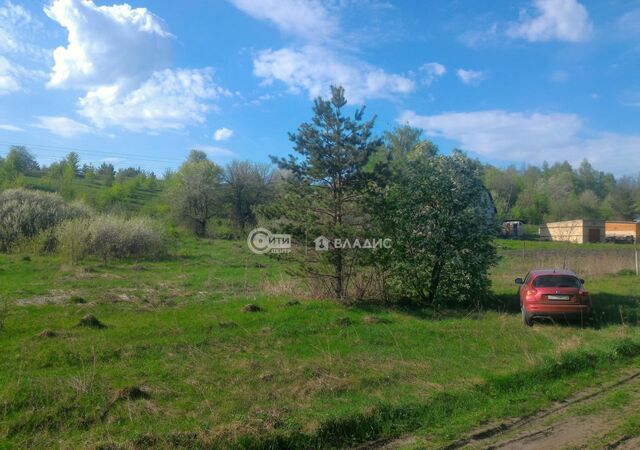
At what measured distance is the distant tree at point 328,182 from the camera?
14.4m

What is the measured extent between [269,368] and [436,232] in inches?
335

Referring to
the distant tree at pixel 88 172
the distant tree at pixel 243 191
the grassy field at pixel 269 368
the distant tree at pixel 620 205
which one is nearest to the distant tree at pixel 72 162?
the distant tree at pixel 88 172

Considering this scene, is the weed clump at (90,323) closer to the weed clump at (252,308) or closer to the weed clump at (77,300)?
the weed clump at (77,300)

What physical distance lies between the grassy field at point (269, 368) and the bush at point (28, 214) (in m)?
17.9

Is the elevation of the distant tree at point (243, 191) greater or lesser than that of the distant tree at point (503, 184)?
lesser

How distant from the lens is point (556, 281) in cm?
1309

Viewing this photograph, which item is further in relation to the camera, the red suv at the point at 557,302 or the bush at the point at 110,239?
the bush at the point at 110,239

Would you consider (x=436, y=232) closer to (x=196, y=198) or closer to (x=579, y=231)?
(x=196, y=198)

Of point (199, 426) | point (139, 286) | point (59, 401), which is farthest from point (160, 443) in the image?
point (139, 286)

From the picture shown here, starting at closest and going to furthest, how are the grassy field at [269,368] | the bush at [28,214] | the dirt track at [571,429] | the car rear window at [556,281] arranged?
the dirt track at [571,429], the grassy field at [269,368], the car rear window at [556,281], the bush at [28,214]

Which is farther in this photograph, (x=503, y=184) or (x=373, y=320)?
(x=503, y=184)

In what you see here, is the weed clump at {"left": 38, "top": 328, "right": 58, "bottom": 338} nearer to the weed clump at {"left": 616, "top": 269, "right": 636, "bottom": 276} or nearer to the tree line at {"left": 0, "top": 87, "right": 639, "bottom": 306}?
the tree line at {"left": 0, "top": 87, "right": 639, "bottom": 306}

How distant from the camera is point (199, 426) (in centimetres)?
528

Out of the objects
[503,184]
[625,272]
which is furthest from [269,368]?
[503,184]
